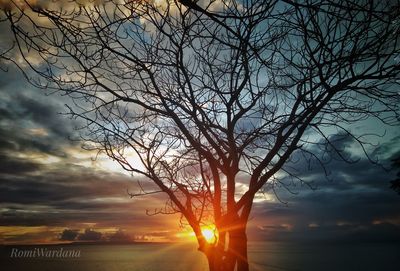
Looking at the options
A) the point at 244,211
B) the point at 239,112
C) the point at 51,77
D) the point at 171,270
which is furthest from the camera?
the point at 171,270

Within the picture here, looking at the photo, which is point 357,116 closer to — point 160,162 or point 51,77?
point 160,162

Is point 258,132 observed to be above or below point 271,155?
above

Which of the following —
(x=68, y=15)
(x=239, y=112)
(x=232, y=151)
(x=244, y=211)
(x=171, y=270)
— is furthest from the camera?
(x=171, y=270)

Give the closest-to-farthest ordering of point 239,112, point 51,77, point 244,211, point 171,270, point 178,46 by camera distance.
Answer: point 51,77
point 178,46
point 244,211
point 239,112
point 171,270

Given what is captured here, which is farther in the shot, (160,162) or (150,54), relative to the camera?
(160,162)

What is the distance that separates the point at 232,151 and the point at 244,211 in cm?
108

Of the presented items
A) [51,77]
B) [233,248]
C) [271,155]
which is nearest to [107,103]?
[51,77]

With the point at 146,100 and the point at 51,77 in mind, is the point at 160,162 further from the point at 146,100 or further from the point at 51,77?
the point at 51,77

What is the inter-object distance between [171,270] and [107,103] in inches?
7844

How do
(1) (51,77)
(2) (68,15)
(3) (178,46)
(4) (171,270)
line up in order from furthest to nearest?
(4) (171,270), (3) (178,46), (1) (51,77), (2) (68,15)

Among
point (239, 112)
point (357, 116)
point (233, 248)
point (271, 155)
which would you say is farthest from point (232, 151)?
point (357, 116)

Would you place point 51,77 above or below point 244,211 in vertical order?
above

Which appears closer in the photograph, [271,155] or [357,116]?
[271,155]

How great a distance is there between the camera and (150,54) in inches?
207
